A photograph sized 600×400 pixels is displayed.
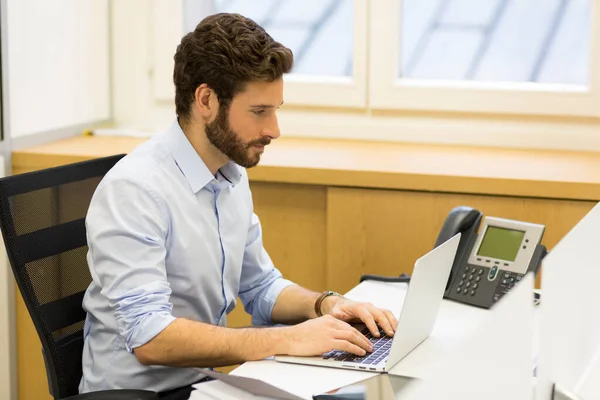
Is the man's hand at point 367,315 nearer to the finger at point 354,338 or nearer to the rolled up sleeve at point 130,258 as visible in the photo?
the finger at point 354,338

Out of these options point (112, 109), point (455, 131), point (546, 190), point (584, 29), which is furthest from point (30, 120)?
point (584, 29)

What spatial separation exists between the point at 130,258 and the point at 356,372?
49 centimetres

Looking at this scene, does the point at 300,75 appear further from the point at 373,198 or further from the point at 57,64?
the point at 57,64

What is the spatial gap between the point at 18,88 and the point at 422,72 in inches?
54.2

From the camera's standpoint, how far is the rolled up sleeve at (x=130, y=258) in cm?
169

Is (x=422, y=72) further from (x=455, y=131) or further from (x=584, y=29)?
(x=584, y=29)

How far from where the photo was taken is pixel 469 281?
6.89ft

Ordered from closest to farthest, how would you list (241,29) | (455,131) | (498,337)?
1. (498,337)
2. (241,29)
3. (455,131)

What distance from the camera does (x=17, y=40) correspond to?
2.86 metres

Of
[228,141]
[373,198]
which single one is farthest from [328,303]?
[373,198]

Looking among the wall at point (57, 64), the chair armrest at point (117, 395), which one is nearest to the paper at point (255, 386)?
the chair armrest at point (117, 395)

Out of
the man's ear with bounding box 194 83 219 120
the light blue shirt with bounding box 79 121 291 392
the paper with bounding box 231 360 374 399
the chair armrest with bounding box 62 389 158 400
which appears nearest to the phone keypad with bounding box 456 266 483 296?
the light blue shirt with bounding box 79 121 291 392

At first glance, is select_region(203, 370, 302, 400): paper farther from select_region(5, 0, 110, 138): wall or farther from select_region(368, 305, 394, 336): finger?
select_region(5, 0, 110, 138): wall

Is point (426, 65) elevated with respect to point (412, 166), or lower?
elevated
